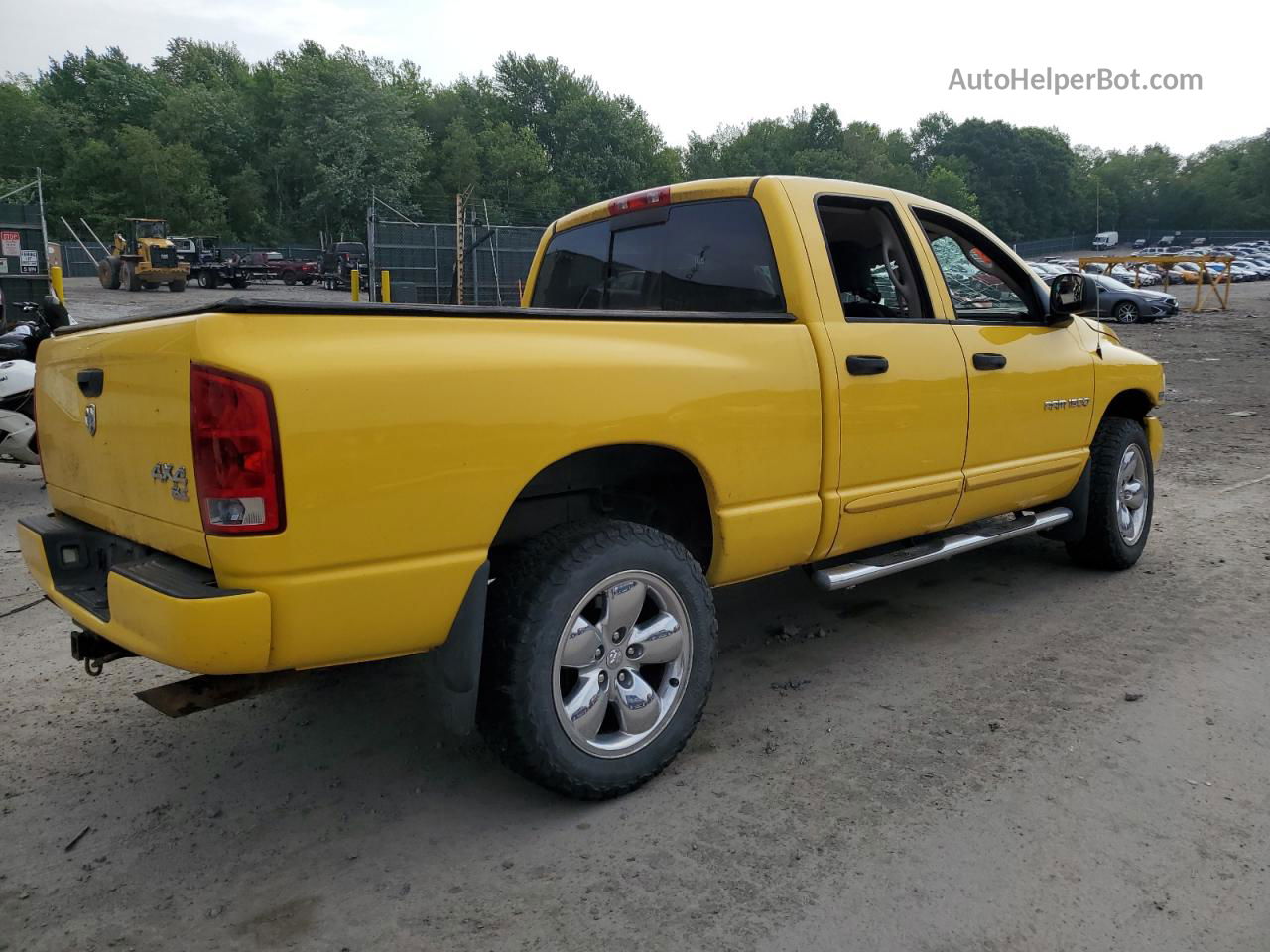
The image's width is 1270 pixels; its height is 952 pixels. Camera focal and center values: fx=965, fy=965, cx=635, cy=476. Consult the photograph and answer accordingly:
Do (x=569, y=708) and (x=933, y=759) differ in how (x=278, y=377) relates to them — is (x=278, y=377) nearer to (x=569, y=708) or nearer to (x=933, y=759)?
(x=569, y=708)

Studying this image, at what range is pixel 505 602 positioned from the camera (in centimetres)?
274

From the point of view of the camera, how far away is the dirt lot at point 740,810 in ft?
7.80

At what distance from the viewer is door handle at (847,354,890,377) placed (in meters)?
3.51

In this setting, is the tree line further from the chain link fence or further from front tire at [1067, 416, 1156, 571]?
front tire at [1067, 416, 1156, 571]

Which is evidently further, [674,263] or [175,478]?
[674,263]

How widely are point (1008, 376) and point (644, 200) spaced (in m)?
1.76

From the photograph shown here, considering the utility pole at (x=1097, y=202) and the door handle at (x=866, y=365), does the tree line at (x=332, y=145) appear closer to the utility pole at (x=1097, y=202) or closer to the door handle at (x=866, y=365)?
the utility pole at (x=1097, y=202)

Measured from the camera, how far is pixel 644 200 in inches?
160

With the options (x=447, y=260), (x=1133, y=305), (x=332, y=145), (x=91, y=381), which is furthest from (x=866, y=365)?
(x=332, y=145)

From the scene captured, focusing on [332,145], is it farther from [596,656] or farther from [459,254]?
[596,656]

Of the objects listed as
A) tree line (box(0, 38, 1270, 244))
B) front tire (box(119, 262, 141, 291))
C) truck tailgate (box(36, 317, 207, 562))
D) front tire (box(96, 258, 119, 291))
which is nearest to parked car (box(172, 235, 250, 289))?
front tire (box(119, 262, 141, 291))

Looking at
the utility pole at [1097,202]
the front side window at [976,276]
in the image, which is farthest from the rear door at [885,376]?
the utility pole at [1097,202]

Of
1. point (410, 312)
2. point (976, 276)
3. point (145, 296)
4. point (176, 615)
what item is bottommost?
point (176, 615)

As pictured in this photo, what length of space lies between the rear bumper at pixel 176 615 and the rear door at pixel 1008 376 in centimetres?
295
